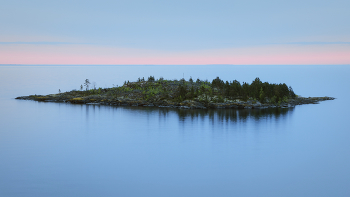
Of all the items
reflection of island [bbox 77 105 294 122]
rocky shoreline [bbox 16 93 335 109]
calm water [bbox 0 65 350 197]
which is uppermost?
rocky shoreline [bbox 16 93 335 109]

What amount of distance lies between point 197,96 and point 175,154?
5002 centimetres

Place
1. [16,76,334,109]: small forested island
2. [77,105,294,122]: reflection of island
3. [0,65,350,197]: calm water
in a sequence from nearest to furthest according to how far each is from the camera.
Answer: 1. [0,65,350,197]: calm water
2. [77,105,294,122]: reflection of island
3. [16,76,334,109]: small forested island

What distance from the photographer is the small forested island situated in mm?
95375

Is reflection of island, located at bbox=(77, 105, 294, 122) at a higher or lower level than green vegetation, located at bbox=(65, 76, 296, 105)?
lower

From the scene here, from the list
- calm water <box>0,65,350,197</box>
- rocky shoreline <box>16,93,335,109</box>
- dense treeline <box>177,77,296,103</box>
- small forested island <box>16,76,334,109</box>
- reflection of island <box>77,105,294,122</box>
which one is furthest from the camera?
dense treeline <box>177,77,296,103</box>

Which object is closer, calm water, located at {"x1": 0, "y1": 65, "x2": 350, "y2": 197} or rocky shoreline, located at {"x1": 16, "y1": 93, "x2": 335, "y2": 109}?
calm water, located at {"x1": 0, "y1": 65, "x2": 350, "y2": 197}

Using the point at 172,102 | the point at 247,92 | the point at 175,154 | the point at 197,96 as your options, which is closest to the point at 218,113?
the point at 197,96

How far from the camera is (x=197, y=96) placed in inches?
3875

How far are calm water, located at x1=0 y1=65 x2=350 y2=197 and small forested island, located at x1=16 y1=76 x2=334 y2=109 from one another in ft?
31.5

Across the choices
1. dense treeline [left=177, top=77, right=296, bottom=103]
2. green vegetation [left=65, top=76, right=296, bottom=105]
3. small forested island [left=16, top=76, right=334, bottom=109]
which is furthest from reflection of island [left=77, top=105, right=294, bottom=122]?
green vegetation [left=65, top=76, right=296, bottom=105]

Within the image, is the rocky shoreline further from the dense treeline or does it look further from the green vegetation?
the dense treeline

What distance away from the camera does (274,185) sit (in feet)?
125

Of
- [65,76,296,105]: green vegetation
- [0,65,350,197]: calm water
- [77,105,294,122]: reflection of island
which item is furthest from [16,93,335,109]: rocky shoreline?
[0,65,350,197]: calm water

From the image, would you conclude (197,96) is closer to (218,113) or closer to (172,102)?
(172,102)
